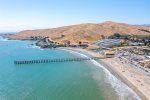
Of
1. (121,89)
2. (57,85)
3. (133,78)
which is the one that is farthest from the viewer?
(133,78)

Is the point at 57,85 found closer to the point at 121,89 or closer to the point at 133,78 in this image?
the point at 121,89

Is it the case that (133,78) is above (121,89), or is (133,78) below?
above

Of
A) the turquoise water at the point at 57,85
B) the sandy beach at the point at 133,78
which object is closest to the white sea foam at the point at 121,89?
the turquoise water at the point at 57,85

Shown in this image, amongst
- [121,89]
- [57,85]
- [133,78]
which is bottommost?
[121,89]

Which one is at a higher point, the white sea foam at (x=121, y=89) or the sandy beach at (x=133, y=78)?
the sandy beach at (x=133, y=78)

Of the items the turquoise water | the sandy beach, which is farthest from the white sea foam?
the sandy beach

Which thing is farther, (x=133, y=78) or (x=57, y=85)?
(x=133, y=78)

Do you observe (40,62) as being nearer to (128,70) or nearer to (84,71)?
(84,71)

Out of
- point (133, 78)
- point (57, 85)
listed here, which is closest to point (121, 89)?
point (133, 78)

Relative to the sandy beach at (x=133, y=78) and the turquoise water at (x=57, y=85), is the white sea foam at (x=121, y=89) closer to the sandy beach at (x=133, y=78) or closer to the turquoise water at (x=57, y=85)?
the turquoise water at (x=57, y=85)

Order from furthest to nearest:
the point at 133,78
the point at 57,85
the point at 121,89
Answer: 1. the point at 133,78
2. the point at 57,85
3. the point at 121,89

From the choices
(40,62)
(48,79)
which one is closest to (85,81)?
(48,79)

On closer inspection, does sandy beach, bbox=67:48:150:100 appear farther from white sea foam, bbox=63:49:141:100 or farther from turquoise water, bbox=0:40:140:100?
turquoise water, bbox=0:40:140:100
